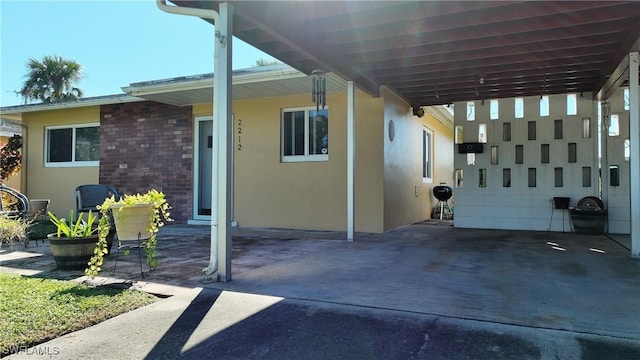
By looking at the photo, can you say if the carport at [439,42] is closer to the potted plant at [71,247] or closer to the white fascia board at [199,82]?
the white fascia board at [199,82]

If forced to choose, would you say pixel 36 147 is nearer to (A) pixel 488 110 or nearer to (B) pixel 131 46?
(B) pixel 131 46

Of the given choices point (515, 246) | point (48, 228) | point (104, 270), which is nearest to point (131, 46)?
point (48, 228)

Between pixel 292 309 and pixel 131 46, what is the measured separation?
40.6 ft

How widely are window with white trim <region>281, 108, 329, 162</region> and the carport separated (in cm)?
151

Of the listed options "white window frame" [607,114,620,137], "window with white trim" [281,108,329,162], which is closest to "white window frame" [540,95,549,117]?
"white window frame" [607,114,620,137]

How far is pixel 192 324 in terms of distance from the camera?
3031 mm

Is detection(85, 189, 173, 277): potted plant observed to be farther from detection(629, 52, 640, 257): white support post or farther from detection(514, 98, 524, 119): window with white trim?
detection(514, 98, 524, 119): window with white trim

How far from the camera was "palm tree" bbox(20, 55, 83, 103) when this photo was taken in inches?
744

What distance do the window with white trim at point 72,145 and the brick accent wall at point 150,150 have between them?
0.44m

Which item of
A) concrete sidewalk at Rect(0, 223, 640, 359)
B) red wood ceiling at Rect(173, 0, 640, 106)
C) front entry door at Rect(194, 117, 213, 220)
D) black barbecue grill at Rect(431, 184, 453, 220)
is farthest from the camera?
black barbecue grill at Rect(431, 184, 453, 220)

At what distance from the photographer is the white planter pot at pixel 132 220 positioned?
4430mm

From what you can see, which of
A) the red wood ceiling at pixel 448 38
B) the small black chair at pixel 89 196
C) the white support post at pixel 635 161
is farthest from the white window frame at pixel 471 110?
the small black chair at pixel 89 196

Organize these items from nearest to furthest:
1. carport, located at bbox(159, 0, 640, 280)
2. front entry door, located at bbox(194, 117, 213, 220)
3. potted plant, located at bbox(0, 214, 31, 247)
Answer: carport, located at bbox(159, 0, 640, 280) → potted plant, located at bbox(0, 214, 31, 247) → front entry door, located at bbox(194, 117, 213, 220)

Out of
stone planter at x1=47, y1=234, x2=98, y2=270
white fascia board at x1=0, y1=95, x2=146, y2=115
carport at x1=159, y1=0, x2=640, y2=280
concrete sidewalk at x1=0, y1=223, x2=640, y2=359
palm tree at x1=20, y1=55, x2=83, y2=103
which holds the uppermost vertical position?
palm tree at x1=20, y1=55, x2=83, y2=103
